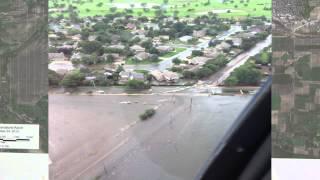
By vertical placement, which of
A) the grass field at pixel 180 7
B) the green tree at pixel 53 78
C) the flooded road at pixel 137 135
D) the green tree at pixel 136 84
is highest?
the grass field at pixel 180 7

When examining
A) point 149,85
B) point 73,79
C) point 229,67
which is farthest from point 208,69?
point 73,79

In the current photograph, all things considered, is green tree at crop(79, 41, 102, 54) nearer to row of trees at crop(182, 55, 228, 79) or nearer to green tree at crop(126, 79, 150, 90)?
green tree at crop(126, 79, 150, 90)

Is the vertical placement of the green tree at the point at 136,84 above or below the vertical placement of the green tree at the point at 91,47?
below

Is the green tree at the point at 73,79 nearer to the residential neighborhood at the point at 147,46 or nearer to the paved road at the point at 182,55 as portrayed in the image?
the residential neighborhood at the point at 147,46

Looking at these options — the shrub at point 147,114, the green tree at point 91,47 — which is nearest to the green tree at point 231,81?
the shrub at point 147,114

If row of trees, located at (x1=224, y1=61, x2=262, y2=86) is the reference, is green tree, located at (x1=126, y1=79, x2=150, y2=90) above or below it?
below

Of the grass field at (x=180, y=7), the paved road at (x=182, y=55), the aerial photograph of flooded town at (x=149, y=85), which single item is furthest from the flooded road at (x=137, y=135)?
the grass field at (x=180, y=7)

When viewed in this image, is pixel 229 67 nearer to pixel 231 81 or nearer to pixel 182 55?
pixel 231 81

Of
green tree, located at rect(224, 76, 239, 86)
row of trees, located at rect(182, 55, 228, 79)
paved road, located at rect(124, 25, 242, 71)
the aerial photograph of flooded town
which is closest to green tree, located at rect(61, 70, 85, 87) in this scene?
the aerial photograph of flooded town
